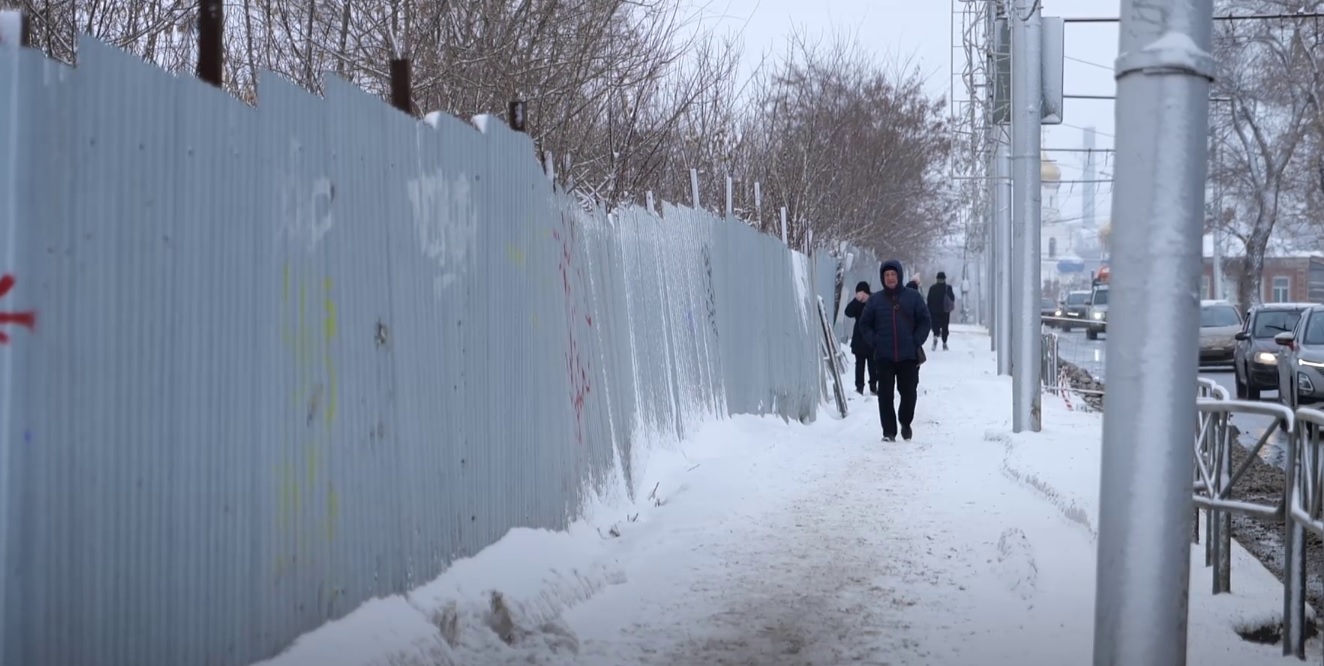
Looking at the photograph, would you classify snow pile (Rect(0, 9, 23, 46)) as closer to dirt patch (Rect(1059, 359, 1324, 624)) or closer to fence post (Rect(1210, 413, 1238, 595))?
dirt patch (Rect(1059, 359, 1324, 624))

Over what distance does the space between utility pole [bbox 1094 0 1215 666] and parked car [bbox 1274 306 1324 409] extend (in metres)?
15.5

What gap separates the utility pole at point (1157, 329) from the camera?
4.43 m

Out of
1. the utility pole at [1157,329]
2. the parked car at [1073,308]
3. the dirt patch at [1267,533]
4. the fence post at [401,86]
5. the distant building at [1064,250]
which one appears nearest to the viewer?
the utility pole at [1157,329]

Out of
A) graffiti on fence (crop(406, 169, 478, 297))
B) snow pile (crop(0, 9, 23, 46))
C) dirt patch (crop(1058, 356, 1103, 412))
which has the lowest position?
dirt patch (crop(1058, 356, 1103, 412))

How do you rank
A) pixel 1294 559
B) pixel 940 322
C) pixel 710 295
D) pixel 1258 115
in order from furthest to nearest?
1. pixel 1258 115
2. pixel 940 322
3. pixel 710 295
4. pixel 1294 559

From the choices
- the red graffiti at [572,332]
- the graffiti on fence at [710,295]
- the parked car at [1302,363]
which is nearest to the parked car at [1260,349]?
the parked car at [1302,363]

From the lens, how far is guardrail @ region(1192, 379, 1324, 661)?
6.11 m

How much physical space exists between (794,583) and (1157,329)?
11.8 feet

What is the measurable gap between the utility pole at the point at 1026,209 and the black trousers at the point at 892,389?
1019 mm

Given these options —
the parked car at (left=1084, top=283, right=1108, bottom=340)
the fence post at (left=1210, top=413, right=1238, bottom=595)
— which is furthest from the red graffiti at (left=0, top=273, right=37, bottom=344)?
the parked car at (left=1084, top=283, right=1108, bottom=340)

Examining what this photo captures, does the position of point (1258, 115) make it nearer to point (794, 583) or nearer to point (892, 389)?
point (892, 389)

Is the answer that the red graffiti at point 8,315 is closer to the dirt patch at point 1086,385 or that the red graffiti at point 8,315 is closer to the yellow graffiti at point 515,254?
the yellow graffiti at point 515,254

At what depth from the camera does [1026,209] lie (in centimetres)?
Answer: 1570

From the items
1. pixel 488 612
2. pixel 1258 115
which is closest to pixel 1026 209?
pixel 488 612
